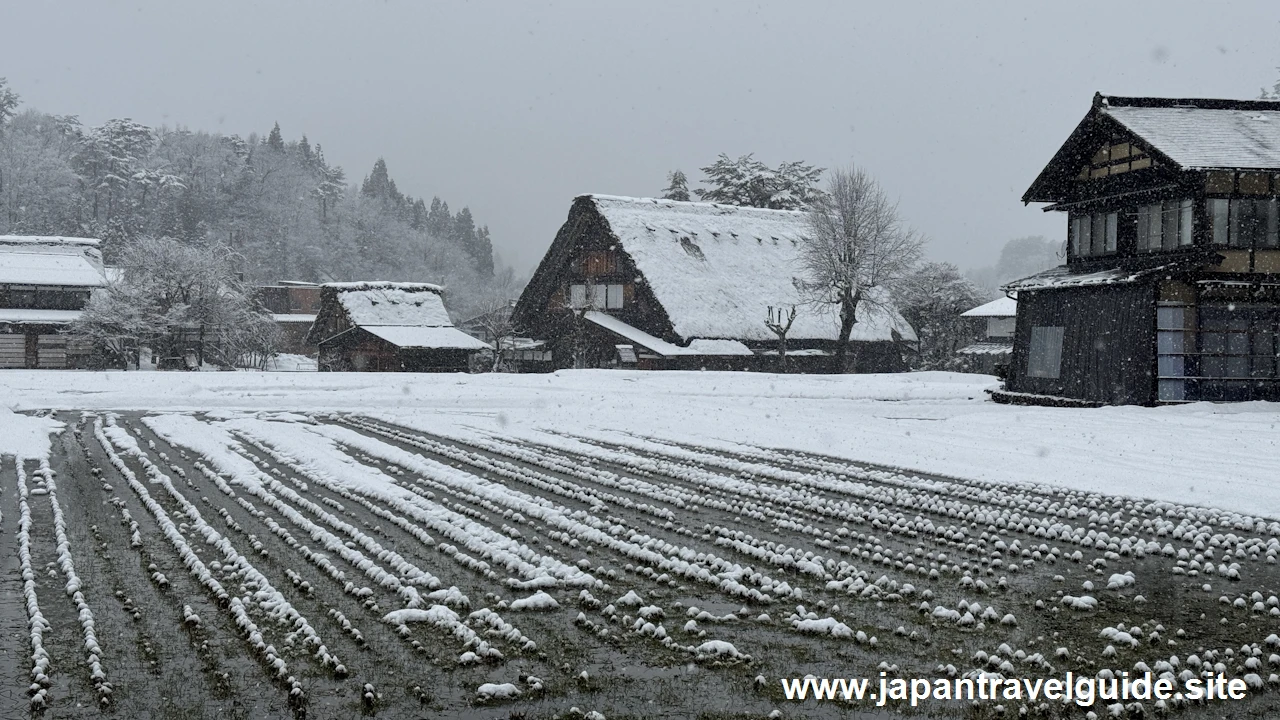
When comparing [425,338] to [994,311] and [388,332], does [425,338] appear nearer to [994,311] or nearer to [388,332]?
[388,332]

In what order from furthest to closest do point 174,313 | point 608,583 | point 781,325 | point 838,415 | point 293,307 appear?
1. point 293,307
2. point 781,325
3. point 174,313
4. point 838,415
5. point 608,583

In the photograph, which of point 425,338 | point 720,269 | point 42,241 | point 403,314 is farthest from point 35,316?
point 720,269

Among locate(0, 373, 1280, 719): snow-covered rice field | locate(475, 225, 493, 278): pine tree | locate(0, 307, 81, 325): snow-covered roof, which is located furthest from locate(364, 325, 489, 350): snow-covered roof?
locate(475, 225, 493, 278): pine tree

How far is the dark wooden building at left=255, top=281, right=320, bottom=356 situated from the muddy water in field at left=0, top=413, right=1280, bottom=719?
2463 inches

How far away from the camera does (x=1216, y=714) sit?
516 centimetres

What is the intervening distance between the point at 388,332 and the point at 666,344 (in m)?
15.4

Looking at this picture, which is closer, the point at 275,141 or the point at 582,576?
the point at 582,576

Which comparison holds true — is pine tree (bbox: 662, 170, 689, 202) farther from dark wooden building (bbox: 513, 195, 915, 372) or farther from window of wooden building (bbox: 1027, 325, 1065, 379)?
window of wooden building (bbox: 1027, 325, 1065, 379)

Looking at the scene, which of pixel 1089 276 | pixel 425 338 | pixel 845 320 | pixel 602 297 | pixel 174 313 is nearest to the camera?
pixel 1089 276

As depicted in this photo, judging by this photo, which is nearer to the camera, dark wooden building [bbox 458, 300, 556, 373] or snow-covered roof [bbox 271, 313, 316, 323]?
dark wooden building [bbox 458, 300, 556, 373]

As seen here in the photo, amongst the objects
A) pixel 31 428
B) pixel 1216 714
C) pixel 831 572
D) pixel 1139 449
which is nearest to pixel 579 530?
pixel 831 572

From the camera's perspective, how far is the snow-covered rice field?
18.1ft

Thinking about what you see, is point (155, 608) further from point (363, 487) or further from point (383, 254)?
point (383, 254)

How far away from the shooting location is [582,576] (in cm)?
768
